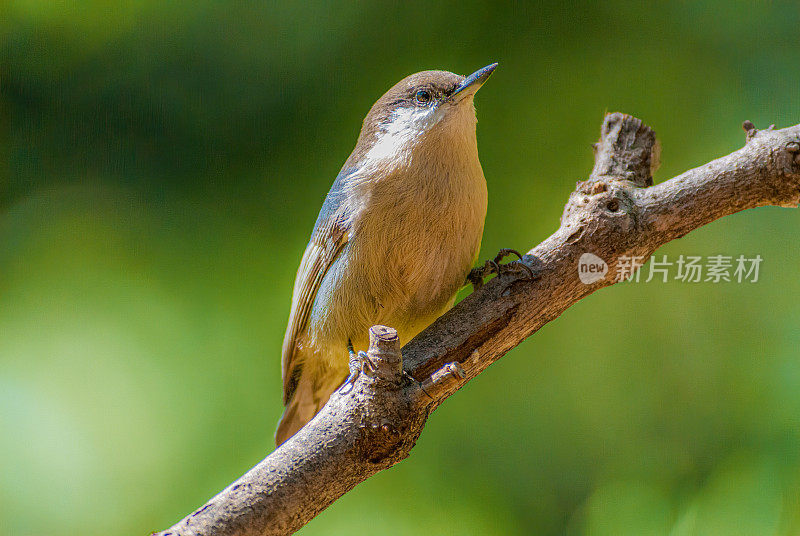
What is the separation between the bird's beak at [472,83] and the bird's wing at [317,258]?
→ 0.39 m

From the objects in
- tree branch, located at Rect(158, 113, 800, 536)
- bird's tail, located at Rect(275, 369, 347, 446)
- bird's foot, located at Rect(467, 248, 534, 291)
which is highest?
bird's tail, located at Rect(275, 369, 347, 446)

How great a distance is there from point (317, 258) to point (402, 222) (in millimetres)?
325

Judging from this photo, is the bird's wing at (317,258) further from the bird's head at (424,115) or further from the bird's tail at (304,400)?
the bird's head at (424,115)

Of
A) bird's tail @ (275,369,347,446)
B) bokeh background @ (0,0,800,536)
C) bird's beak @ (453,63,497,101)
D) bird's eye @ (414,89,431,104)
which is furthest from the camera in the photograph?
bokeh background @ (0,0,800,536)

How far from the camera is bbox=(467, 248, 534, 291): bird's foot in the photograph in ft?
5.69

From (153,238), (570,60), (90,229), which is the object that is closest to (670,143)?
(570,60)

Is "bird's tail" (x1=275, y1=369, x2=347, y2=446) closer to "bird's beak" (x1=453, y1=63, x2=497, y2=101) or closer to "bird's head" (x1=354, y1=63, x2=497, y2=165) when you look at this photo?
"bird's head" (x1=354, y1=63, x2=497, y2=165)

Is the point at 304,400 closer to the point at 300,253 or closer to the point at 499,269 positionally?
the point at 300,253

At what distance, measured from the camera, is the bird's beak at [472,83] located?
1684mm

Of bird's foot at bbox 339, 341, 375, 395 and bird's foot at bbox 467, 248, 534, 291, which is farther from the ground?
bird's foot at bbox 467, 248, 534, 291

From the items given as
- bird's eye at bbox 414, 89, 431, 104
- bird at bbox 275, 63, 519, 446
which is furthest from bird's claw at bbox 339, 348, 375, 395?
bird's eye at bbox 414, 89, 431, 104

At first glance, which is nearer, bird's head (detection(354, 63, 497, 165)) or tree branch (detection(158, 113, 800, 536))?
tree branch (detection(158, 113, 800, 536))

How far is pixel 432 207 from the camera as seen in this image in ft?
5.78

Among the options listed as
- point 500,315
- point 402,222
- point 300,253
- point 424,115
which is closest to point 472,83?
point 424,115
